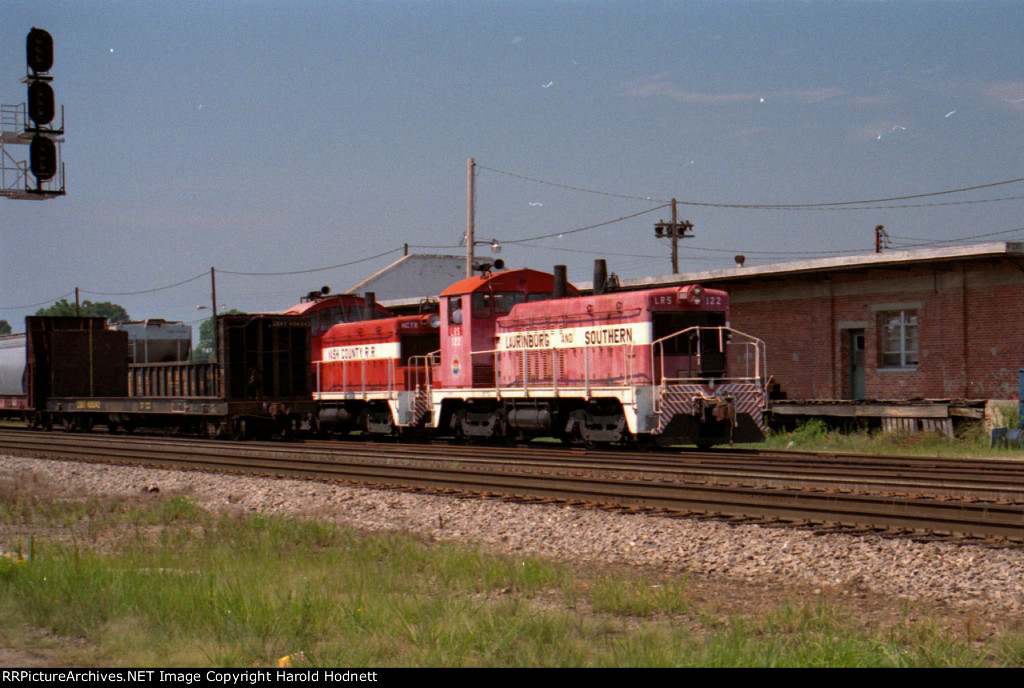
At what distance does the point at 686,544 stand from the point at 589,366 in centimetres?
1024

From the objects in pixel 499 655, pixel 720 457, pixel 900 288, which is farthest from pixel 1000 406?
pixel 499 655

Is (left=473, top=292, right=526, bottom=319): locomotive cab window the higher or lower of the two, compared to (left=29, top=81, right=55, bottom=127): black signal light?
lower

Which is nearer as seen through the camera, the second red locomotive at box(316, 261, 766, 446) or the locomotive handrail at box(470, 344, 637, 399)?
the second red locomotive at box(316, 261, 766, 446)

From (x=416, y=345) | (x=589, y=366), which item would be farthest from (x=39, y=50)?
(x=416, y=345)

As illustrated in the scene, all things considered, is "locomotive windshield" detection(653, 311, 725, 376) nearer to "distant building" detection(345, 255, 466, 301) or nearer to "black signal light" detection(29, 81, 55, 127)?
"black signal light" detection(29, 81, 55, 127)

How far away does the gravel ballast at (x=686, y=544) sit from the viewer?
783 cm

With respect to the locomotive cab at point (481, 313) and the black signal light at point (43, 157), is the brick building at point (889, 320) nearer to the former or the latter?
the locomotive cab at point (481, 313)

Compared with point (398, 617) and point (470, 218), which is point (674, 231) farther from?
point (398, 617)

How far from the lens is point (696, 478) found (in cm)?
1390

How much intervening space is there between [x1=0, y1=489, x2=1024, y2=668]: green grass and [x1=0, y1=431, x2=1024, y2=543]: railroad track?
269 centimetres

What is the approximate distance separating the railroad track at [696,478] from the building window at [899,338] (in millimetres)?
7389

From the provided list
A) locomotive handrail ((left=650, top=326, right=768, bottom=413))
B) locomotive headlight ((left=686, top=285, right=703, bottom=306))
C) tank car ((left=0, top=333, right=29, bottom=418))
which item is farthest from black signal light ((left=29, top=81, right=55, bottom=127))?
tank car ((left=0, top=333, right=29, bottom=418))

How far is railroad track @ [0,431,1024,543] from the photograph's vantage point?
9.94 metres

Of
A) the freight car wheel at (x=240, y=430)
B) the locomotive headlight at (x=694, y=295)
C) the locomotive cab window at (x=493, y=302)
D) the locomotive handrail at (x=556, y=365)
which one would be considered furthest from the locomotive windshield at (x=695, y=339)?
the freight car wheel at (x=240, y=430)
